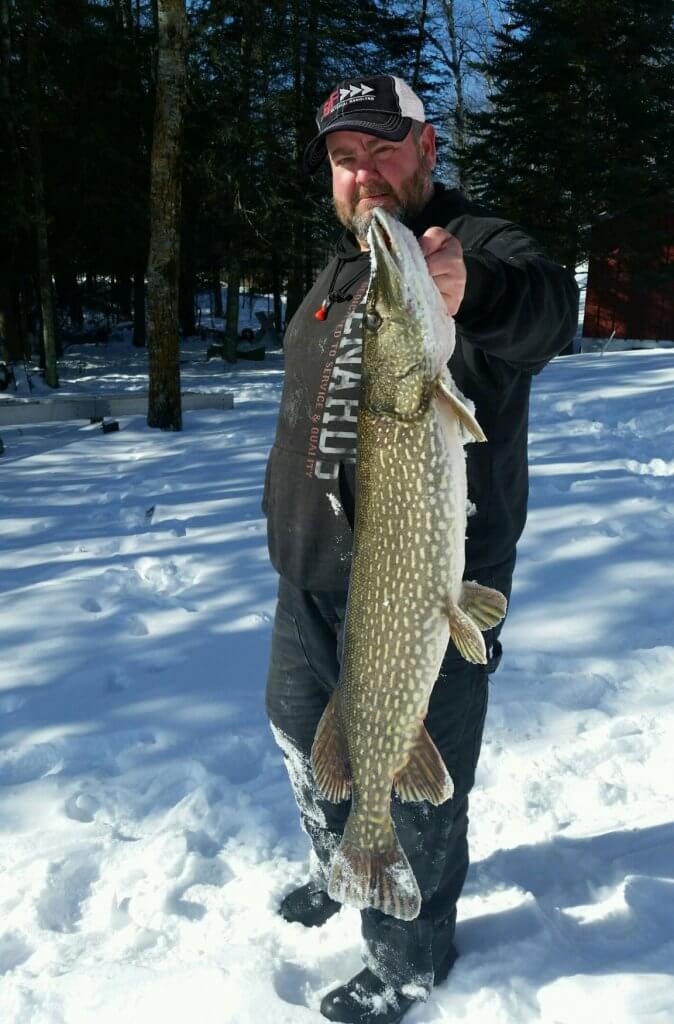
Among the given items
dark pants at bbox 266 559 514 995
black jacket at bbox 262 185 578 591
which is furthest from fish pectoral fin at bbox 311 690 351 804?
black jacket at bbox 262 185 578 591

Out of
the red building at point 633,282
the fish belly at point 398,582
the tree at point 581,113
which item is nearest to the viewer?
the fish belly at point 398,582

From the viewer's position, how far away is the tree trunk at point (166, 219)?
8820mm

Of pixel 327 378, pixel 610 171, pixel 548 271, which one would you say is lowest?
pixel 327 378

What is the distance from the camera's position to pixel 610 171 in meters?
17.9

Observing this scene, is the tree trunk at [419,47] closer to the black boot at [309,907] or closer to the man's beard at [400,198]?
the man's beard at [400,198]

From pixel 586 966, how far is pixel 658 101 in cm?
2129

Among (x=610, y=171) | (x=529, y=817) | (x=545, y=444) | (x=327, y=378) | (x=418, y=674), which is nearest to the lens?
(x=418, y=674)

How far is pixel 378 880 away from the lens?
195cm

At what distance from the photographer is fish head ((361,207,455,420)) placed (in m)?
1.41

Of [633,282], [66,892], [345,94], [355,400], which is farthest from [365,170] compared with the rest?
[633,282]

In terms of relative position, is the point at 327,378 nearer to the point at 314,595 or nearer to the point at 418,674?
the point at 314,595

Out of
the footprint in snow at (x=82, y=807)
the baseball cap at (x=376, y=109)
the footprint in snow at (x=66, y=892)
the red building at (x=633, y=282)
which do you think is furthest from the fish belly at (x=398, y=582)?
the red building at (x=633, y=282)

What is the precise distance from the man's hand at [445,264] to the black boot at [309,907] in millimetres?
2008

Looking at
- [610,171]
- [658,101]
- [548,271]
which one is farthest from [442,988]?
[658,101]
